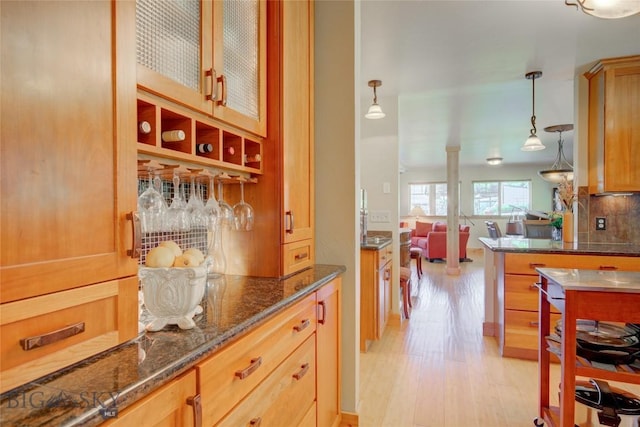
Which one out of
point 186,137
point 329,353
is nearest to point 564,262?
point 329,353

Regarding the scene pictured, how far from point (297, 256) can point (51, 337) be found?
3.96 ft

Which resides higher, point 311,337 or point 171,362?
point 171,362

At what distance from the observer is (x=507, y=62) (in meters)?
3.02

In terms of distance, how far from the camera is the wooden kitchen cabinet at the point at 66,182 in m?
0.61

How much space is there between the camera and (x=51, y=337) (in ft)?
2.17

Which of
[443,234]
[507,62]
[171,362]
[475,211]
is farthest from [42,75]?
[475,211]

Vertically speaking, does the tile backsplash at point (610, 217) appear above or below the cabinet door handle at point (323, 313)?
above

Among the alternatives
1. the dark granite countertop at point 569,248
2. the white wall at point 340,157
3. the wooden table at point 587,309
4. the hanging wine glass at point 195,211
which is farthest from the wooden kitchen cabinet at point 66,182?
the dark granite countertop at point 569,248

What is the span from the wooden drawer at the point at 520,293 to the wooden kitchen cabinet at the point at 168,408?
2.69 metres

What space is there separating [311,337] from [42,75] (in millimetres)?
1275

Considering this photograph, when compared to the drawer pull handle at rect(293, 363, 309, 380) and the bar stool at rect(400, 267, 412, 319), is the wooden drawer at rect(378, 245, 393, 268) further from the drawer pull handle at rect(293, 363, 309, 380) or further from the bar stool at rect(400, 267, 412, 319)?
the drawer pull handle at rect(293, 363, 309, 380)

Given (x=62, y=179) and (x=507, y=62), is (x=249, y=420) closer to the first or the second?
(x=62, y=179)

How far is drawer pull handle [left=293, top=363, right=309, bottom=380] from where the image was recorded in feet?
4.46

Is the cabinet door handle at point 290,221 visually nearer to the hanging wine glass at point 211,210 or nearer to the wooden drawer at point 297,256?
the wooden drawer at point 297,256
